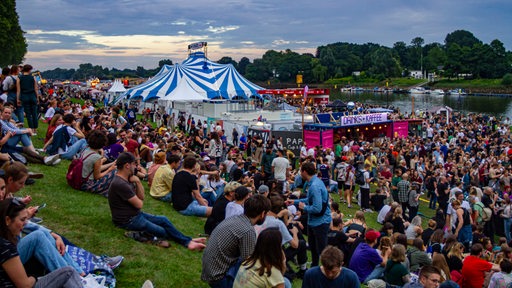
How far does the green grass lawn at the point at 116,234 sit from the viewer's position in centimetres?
600

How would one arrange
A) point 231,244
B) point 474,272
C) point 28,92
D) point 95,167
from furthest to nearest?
point 28,92 → point 95,167 → point 474,272 → point 231,244

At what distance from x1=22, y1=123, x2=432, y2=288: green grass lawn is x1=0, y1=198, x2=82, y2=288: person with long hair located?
126cm

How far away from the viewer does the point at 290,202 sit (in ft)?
28.6

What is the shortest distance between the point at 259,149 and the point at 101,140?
12305 mm

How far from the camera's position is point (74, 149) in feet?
34.9

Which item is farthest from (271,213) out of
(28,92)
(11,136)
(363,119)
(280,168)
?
(363,119)

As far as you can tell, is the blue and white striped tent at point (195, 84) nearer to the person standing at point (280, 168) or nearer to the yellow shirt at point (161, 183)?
the person standing at point (280, 168)

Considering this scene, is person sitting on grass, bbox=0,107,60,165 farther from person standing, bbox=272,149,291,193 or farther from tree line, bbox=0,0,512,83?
tree line, bbox=0,0,512,83

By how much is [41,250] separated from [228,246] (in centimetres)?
189

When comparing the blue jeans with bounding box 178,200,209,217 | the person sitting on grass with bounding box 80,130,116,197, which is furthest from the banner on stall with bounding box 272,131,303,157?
the person sitting on grass with bounding box 80,130,116,197

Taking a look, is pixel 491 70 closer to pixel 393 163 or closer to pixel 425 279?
pixel 393 163

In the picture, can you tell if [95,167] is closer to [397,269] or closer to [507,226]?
[397,269]

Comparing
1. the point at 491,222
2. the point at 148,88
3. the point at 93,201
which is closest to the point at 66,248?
the point at 93,201

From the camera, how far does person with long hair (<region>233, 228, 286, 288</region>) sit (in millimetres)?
4023
